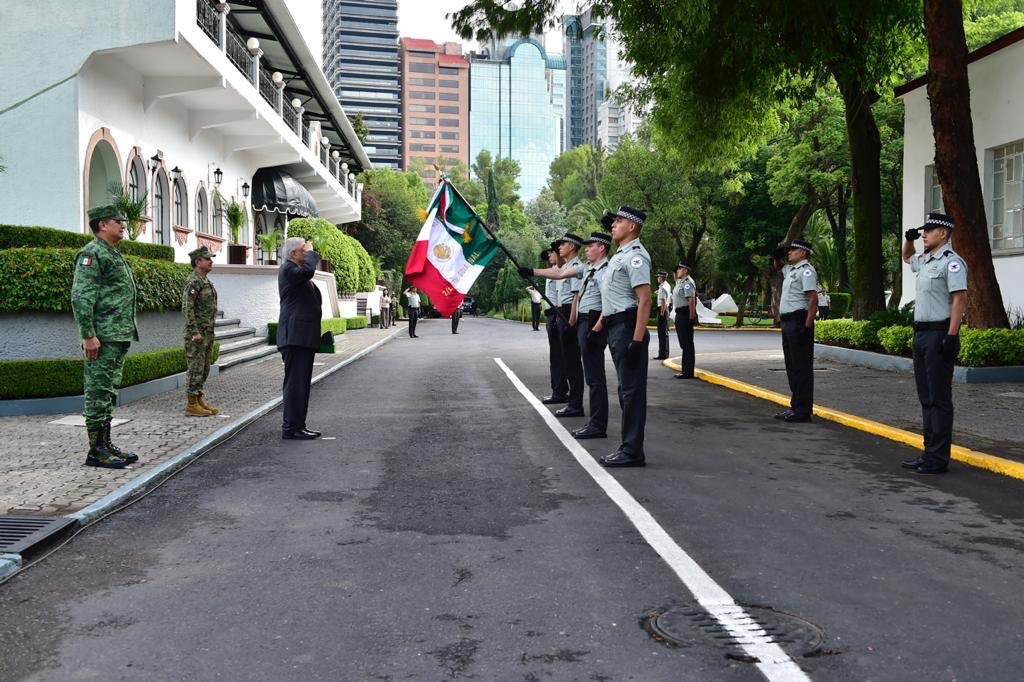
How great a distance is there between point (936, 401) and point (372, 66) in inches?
7803

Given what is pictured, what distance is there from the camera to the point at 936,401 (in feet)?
25.7

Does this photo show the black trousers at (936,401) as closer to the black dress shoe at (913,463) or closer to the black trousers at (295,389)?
the black dress shoe at (913,463)

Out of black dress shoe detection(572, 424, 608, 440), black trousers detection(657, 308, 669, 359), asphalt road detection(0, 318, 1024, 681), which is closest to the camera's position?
asphalt road detection(0, 318, 1024, 681)

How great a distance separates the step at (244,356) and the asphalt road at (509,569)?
30.2 feet

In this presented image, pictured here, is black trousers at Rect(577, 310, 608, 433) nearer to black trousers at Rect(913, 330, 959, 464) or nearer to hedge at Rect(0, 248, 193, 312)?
black trousers at Rect(913, 330, 959, 464)

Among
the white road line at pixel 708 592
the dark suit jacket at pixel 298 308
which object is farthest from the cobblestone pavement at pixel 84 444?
the white road line at pixel 708 592

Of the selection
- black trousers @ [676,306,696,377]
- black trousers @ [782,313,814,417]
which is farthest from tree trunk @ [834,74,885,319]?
black trousers @ [782,313,814,417]

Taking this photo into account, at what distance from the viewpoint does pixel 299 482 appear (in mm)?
7445

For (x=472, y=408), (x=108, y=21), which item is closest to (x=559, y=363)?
(x=472, y=408)

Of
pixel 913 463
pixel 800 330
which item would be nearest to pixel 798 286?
pixel 800 330

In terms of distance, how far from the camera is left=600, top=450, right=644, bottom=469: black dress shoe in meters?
7.84

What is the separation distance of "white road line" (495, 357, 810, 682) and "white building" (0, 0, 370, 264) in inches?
505

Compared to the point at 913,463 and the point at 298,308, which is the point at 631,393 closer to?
the point at 913,463

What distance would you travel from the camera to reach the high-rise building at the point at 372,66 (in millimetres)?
192875
